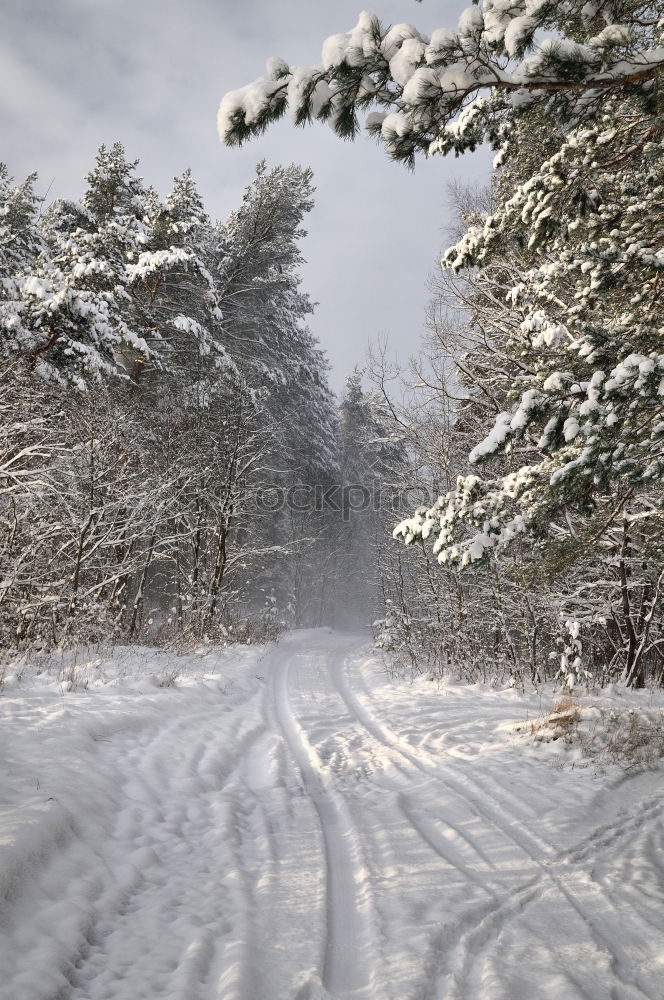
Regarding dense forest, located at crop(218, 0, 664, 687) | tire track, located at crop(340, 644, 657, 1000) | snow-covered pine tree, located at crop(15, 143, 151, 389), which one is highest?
snow-covered pine tree, located at crop(15, 143, 151, 389)

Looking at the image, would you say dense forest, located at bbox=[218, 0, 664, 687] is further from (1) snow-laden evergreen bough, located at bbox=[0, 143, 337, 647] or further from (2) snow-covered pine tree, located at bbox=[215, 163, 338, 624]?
(2) snow-covered pine tree, located at bbox=[215, 163, 338, 624]

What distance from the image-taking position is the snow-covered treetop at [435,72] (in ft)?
10.5

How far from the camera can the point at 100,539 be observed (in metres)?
10.6

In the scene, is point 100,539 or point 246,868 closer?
point 246,868

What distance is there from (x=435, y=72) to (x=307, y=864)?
5374 mm

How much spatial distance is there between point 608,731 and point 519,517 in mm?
2972

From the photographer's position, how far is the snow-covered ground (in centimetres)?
233

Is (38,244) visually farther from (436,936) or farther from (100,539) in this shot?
(436,936)

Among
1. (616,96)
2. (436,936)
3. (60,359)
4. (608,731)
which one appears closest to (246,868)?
(436,936)

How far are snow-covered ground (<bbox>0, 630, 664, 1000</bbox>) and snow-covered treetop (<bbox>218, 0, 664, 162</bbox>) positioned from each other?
4883 mm

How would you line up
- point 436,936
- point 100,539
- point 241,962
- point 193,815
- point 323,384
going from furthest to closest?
point 323,384 → point 100,539 → point 193,815 → point 436,936 → point 241,962

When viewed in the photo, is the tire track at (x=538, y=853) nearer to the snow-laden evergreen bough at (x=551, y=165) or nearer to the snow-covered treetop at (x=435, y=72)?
the snow-laden evergreen bough at (x=551, y=165)

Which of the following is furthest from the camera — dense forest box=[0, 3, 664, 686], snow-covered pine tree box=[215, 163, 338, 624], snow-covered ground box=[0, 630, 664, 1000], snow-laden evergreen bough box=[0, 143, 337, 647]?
snow-covered pine tree box=[215, 163, 338, 624]

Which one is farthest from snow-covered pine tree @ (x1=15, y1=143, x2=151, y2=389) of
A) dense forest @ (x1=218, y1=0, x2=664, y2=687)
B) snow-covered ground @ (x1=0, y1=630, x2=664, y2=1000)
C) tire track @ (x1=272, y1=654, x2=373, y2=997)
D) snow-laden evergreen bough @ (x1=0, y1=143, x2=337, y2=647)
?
tire track @ (x1=272, y1=654, x2=373, y2=997)
